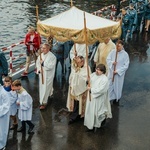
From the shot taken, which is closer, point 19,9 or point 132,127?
point 132,127

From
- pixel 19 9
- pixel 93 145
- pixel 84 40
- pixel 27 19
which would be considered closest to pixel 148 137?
pixel 93 145

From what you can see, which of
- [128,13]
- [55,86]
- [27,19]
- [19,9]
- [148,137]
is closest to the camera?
[148,137]

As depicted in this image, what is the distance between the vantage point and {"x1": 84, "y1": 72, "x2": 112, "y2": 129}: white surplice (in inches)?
322

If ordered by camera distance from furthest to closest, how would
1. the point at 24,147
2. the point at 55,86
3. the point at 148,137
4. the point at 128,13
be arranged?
the point at 128,13 → the point at 55,86 → the point at 148,137 → the point at 24,147

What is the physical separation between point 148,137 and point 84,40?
10.0ft

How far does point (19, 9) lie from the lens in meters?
32.0

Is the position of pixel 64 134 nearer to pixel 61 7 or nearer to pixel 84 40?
pixel 84 40

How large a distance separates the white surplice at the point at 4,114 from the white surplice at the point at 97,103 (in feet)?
7.06

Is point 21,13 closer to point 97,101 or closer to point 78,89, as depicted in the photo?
point 78,89

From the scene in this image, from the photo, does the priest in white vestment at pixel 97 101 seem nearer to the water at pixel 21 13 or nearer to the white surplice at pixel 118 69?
the white surplice at pixel 118 69

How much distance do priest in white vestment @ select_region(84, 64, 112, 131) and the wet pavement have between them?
0.34m

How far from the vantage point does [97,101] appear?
8.36m

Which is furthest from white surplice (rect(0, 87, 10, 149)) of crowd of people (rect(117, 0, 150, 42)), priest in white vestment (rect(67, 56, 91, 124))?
crowd of people (rect(117, 0, 150, 42))

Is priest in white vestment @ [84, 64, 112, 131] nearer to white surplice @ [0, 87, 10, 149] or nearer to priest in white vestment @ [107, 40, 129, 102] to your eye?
priest in white vestment @ [107, 40, 129, 102]
